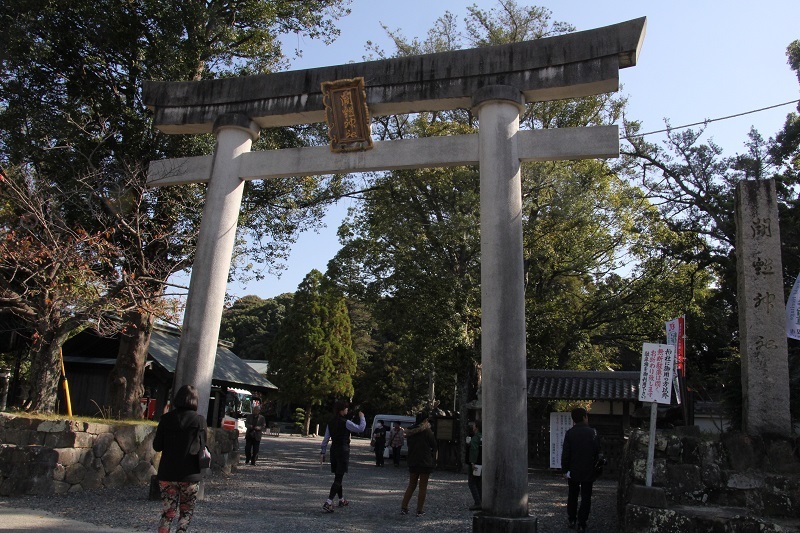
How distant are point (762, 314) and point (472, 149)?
163 inches

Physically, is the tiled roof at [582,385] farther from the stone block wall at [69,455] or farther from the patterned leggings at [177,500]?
the patterned leggings at [177,500]

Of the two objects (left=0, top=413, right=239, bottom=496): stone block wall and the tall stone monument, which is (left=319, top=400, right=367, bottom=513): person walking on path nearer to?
(left=0, top=413, right=239, bottom=496): stone block wall

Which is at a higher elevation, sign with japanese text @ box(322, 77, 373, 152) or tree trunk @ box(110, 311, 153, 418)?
sign with japanese text @ box(322, 77, 373, 152)

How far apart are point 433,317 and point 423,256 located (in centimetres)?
189

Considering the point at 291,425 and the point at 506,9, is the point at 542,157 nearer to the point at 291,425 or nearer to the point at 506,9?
the point at 506,9

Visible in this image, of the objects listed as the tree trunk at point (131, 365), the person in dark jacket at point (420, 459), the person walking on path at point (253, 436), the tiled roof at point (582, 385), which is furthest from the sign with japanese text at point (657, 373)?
the person walking on path at point (253, 436)

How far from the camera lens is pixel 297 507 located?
8.59 m

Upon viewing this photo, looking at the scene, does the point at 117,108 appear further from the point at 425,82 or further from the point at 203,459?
the point at 203,459

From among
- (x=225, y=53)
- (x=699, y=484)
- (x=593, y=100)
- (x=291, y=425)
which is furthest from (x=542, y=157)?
(x=291, y=425)

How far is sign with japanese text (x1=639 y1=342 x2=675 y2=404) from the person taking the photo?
21.3 feet

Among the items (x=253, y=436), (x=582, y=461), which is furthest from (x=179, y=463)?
(x=253, y=436)

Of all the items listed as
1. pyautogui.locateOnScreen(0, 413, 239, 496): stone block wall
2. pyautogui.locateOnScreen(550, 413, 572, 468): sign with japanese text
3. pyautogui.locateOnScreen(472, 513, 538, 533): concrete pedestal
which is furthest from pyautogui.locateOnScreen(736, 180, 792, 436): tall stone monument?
pyautogui.locateOnScreen(0, 413, 239, 496): stone block wall

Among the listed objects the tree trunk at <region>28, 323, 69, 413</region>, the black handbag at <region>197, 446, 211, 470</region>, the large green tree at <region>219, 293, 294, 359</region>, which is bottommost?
the black handbag at <region>197, 446, 211, 470</region>

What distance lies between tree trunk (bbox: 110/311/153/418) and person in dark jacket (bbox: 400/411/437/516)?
22.4 ft
